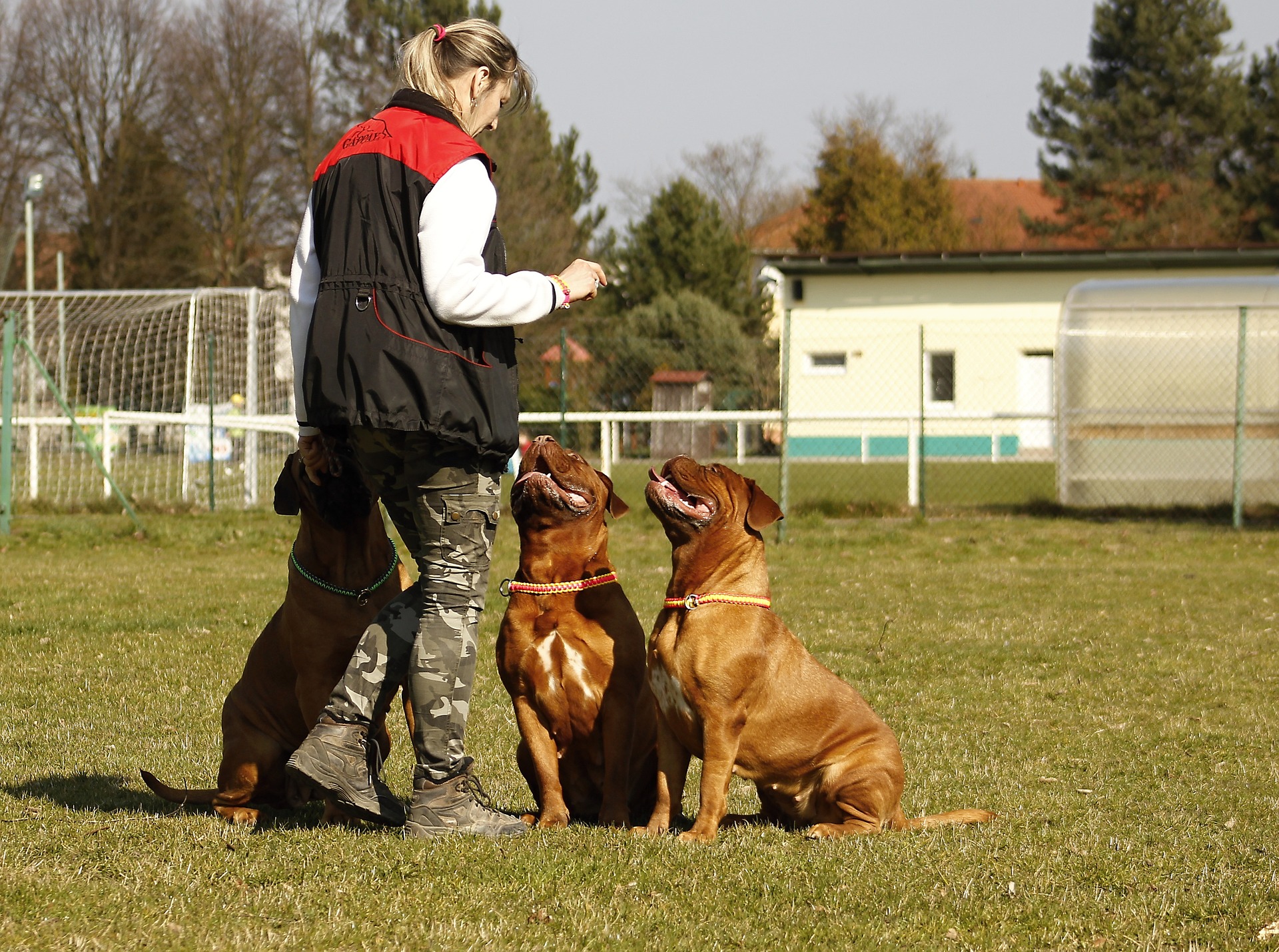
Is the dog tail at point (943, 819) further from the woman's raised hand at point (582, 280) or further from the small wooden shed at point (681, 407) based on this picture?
the small wooden shed at point (681, 407)

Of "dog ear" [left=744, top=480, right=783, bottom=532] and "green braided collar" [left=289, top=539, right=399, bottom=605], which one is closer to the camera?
"green braided collar" [left=289, top=539, right=399, bottom=605]

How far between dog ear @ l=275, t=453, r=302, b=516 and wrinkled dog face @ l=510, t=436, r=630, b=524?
65cm

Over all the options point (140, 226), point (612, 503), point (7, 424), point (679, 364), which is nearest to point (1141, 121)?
point (679, 364)

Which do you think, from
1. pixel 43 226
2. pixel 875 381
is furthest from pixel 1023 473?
pixel 43 226

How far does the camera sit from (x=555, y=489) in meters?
4.02

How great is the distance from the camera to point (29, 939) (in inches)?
108

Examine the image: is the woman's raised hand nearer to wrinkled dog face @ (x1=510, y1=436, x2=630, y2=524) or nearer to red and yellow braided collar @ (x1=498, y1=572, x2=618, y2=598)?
wrinkled dog face @ (x1=510, y1=436, x2=630, y2=524)

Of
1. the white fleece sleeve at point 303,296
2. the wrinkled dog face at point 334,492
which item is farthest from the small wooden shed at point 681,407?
the white fleece sleeve at point 303,296

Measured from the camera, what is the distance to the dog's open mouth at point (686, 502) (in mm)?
4000

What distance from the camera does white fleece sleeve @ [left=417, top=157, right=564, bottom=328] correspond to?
325cm

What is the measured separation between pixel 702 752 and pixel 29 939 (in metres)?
1.83

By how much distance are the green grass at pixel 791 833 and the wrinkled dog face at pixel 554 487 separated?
0.98 metres

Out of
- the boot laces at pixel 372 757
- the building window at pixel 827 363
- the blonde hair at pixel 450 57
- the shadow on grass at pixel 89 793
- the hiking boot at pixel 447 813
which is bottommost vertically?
the shadow on grass at pixel 89 793

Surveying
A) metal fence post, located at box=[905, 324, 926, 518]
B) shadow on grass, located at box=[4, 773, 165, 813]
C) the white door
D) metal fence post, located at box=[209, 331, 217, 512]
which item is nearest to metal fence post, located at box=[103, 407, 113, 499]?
metal fence post, located at box=[209, 331, 217, 512]
